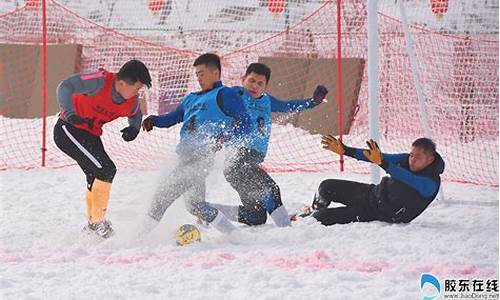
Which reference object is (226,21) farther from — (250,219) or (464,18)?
(250,219)

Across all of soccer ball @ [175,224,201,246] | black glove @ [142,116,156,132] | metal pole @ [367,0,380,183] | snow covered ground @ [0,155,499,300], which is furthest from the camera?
metal pole @ [367,0,380,183]

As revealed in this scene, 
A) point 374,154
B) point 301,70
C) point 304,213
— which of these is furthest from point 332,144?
point 301,70

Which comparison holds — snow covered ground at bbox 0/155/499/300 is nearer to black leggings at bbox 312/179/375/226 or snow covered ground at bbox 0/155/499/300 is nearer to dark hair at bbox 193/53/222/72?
black leggings at bbox 312/179/375/226

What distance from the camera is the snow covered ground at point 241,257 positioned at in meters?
3.43

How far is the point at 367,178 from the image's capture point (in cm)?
792

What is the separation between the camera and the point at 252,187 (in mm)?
5137

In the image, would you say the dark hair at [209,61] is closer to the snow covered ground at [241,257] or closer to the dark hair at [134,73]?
the dark hair at [134,73]

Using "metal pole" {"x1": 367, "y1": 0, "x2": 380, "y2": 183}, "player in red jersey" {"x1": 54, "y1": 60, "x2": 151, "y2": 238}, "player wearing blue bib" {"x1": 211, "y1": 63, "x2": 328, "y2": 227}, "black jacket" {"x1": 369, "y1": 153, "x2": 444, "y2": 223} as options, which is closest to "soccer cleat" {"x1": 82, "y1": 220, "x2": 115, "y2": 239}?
"player in red jersey" {"x1": 54, "y1": 60, "x2": 151, "y2": 238}

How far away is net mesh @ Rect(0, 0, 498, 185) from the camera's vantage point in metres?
9.77

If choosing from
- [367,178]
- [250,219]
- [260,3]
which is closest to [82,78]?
[250,219]

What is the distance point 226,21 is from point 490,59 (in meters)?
4.19

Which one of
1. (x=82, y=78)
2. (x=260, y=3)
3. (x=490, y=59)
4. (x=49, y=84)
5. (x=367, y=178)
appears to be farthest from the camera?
(x=49, y=84)

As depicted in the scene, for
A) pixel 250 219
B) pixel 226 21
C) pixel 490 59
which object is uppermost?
pixel 226 21

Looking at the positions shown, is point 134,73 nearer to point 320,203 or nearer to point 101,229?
point 101,229
